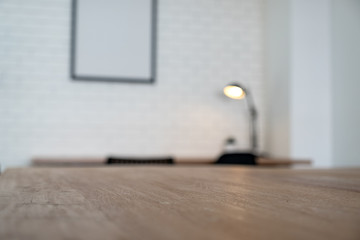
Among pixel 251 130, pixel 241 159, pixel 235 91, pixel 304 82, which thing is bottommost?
pixel 241 159

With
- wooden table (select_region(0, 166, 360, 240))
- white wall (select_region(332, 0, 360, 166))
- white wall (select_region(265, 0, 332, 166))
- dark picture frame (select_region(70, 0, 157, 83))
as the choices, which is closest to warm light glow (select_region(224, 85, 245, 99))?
white wall (select_region(265, 0, 332, 166))

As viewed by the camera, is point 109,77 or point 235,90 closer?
point 235,90

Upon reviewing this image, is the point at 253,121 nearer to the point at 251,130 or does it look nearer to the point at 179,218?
the point at 251,130

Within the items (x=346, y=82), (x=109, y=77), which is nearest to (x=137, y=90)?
(x=109, y=77)

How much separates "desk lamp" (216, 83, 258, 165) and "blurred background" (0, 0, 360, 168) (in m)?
0.07

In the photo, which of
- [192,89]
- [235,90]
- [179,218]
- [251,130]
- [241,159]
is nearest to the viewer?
[179,218]

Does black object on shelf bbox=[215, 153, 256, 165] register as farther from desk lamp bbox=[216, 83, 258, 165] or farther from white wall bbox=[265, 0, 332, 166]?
white wall bbox=[265, 0, 332, 166]

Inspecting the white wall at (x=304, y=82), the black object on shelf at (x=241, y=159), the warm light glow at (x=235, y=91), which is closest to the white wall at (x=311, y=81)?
the white wall at (x=304, y=82)

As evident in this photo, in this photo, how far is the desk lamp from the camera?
319cm

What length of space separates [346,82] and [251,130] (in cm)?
93

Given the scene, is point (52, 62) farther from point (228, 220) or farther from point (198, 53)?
point (228, 220)

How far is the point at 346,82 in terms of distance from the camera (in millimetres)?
4004

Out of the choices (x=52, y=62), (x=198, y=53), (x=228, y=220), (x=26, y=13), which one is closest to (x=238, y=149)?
(x=198, y=53)

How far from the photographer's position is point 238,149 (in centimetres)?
412
